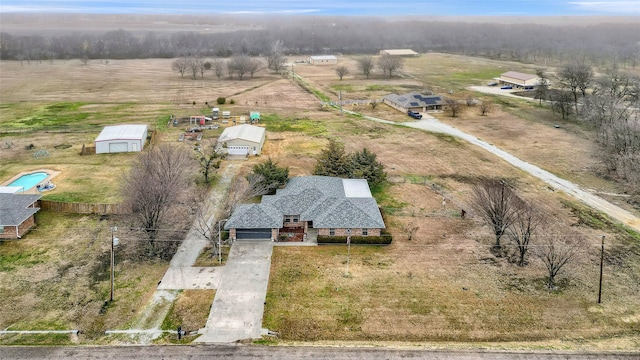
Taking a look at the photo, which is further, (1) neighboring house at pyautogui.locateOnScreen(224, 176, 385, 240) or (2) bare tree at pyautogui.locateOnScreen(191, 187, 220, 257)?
(1) neighboring house at pyautogui.locateOnScreen(224, 176, 385, 240)

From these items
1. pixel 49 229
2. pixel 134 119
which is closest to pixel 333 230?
pixel 49 229

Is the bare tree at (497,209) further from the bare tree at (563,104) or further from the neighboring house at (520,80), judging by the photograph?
the neighboring house at (520,80)

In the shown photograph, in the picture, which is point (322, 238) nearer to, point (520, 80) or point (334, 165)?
point (334, 165)

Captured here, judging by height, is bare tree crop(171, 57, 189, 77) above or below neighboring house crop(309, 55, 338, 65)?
below

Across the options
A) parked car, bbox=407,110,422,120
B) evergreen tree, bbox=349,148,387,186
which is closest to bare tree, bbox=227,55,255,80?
parked car, bbox=407,110,422,120

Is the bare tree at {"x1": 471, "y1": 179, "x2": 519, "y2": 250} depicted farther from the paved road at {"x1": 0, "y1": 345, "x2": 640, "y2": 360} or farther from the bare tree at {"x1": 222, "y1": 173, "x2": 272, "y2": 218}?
the bare tree at {"x1": 222, "y1": 173, "x2": 272, "y2": 218}

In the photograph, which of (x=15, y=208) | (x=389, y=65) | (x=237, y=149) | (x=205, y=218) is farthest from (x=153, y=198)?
(x=389, y=65)
